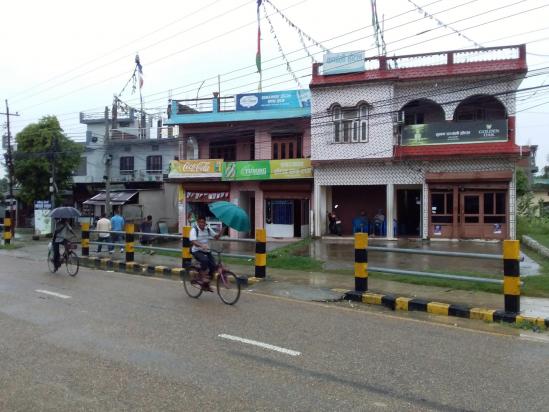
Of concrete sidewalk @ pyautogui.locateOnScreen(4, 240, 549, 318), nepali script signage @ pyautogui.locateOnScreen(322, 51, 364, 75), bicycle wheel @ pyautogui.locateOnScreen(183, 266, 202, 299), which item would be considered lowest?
concrete sidewalk @ pyautogui.locateOnScreen(4, 240, 549, 318)

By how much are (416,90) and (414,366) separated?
1967cm

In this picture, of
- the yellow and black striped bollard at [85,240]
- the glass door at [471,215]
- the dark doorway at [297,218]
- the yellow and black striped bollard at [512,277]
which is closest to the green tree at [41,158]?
the dark doorway at [297,218]

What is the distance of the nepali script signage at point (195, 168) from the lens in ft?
94.9

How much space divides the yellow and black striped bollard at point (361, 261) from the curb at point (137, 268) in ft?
9.63

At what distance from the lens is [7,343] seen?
21.5ft

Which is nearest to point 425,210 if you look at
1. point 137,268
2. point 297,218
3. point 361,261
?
point 297,218

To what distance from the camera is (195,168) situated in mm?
29391

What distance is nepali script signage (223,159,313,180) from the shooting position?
2644 cm

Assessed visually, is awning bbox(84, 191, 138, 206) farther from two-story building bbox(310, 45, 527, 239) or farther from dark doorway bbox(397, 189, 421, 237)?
dark doorway bbox(397, 189, 421, 237)

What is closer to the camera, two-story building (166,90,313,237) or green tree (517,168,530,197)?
two-story building (166,90,313,237)

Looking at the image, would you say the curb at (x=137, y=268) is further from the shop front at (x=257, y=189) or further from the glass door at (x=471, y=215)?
the glass door at (x=471, y=215)

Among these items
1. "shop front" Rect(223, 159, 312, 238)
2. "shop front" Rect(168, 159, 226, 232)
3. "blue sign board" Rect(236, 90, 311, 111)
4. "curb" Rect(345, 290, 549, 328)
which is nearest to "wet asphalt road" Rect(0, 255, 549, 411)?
"curb" Rect(345, 290, 549, 328)

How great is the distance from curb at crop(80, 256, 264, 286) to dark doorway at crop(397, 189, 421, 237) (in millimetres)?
15238

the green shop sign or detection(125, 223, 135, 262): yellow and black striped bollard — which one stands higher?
the green shop sign
